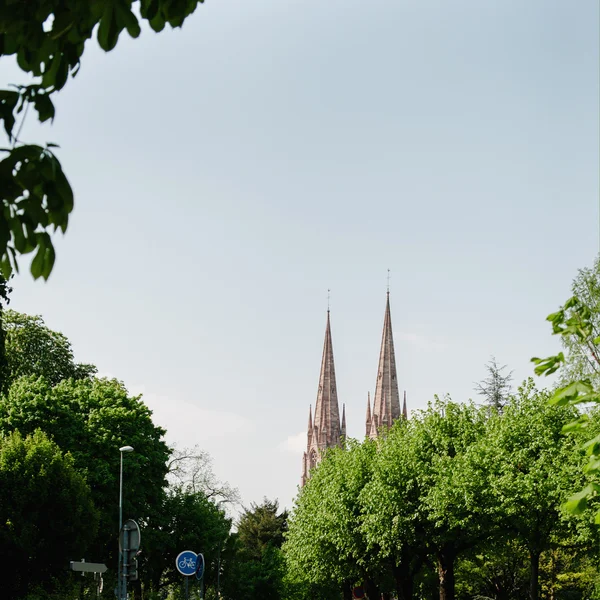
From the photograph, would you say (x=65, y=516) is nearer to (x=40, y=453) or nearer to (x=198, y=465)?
(x=40, y=453)

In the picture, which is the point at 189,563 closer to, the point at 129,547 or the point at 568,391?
the point at 129,547

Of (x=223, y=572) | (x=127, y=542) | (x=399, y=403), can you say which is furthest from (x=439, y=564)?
(x=399, y=403)

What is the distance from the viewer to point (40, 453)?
135ft

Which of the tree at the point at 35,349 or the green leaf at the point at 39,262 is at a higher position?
the tree at the point at 35,349

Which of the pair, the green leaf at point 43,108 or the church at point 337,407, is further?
the church at point 337,407

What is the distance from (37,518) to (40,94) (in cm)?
3765

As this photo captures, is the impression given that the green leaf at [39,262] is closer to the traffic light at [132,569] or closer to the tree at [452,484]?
the traffic light at [132,569]

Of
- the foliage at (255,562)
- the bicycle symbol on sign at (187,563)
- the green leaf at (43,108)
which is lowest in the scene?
the green leaf at (43,108)

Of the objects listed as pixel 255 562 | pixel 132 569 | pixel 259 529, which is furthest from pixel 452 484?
pixel 259 529

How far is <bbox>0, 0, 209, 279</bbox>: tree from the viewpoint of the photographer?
432cm

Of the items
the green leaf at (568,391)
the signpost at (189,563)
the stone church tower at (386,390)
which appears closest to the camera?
the green leaf at (568,391)

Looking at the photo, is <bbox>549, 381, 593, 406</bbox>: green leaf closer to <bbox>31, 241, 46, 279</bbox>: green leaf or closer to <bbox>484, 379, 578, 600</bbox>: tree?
<bbox>31, 241, 46, 279</bbox>: green leaf

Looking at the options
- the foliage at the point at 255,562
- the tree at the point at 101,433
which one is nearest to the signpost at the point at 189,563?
the tree at the point at 101,433

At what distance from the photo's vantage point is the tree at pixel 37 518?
38844mm
